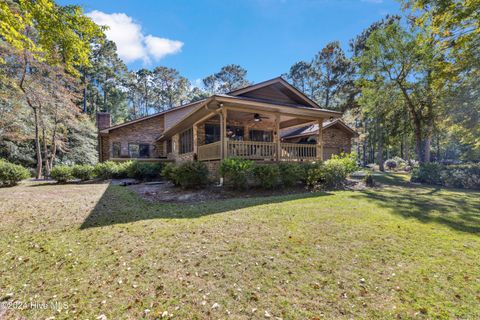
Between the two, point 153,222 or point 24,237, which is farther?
point 153,222

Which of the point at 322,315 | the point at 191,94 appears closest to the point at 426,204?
the point at 322,315

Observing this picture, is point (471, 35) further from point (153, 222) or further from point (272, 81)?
point (153, 222)

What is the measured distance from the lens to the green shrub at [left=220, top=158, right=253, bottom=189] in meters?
8.54

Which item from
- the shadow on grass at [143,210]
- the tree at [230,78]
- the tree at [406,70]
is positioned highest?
the tree at [230,78]

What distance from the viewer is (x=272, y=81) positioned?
452 inches

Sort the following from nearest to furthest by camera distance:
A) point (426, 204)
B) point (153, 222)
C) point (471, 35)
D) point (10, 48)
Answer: point (153, 222) → point (426, 204) → point (471, 35) → point (10, 48)

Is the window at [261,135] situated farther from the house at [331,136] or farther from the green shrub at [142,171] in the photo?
the green shrub at [142,171]

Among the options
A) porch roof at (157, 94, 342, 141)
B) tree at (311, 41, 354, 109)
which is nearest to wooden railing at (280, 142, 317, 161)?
porch roof at (157, 94, 342, 141)

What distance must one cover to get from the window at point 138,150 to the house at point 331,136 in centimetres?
1225

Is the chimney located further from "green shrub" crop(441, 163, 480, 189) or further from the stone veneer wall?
"green shrub" crop(441, 163, 480, 189)

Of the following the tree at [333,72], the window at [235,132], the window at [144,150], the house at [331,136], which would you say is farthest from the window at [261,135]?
the tree at [333,72]

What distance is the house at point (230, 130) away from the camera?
1027 centimetres

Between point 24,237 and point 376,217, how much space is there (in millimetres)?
7187

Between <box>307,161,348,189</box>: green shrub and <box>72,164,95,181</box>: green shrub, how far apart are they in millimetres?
12768
